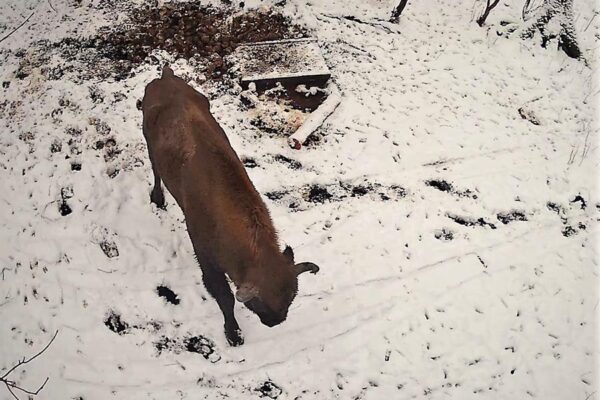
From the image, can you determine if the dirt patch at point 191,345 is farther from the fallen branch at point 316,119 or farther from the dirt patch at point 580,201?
the dirt patch at point 580,201

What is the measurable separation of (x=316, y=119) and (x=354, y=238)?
1906 millimetres

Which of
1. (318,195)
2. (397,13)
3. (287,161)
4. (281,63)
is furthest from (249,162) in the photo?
(397,13)

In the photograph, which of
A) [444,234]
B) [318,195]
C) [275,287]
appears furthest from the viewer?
[318,195]

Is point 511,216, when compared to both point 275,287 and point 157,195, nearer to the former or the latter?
point 275,287

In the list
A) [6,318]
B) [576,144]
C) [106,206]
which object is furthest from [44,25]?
[576,144]

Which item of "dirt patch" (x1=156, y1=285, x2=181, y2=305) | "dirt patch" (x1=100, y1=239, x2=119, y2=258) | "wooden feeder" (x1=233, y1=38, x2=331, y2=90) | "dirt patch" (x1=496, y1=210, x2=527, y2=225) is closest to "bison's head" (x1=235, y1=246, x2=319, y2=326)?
"dirt patch" (x1=156, y1=285, x2=181, y2=305)

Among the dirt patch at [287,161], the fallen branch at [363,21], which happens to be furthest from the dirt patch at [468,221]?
the fallen branch at [363,21]

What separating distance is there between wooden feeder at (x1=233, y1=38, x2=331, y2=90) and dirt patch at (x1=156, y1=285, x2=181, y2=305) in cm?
336

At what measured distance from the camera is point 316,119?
23.5 ft

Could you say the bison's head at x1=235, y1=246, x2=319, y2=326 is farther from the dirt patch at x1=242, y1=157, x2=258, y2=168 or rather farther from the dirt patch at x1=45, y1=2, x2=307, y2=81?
the dirt patch at x1=45, y1=2, x2=307, y2=81

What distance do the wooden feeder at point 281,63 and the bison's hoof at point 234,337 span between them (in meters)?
3.82

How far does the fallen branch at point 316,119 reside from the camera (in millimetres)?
6915

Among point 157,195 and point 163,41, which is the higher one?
point 163,41

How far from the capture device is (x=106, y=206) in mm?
6199
